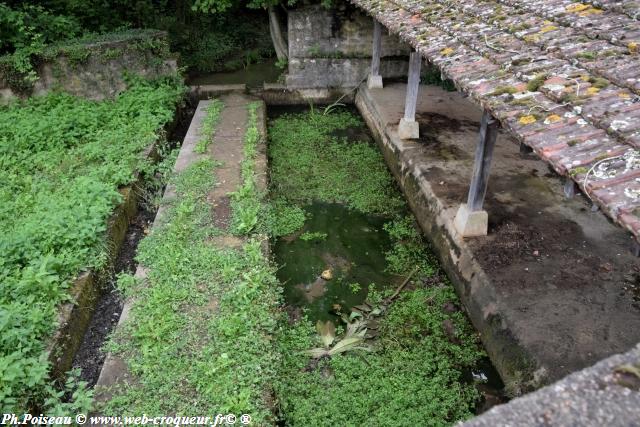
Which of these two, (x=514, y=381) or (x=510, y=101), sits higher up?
(x=510, y=101)

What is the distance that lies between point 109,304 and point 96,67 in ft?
22.8

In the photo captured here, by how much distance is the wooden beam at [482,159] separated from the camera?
535cm

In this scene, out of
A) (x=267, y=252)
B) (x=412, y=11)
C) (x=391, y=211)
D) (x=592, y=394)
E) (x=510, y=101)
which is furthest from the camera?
(x=391, y=211)

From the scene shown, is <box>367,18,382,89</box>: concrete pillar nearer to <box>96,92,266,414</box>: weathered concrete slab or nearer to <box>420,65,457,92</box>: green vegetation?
<box>420,65,457,92</box>: green vegetation

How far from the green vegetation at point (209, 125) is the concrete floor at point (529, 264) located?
3.63 m

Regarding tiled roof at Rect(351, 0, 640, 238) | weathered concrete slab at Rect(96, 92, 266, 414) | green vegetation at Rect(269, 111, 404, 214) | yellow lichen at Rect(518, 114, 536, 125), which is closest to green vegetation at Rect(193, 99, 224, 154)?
weathered concrete slab at Rect(96, 92, 266, 414)

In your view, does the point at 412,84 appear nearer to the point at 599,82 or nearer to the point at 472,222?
the point at 472,222

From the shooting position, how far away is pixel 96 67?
35.7 ft

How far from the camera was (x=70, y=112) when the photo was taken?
399 inches

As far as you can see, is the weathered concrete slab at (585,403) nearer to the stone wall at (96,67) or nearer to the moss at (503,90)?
the moss at (503,90)

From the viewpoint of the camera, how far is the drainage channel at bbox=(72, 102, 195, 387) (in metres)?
5.29

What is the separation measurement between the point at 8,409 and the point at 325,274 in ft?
12.4

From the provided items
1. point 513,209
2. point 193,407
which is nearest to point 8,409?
point 193,407

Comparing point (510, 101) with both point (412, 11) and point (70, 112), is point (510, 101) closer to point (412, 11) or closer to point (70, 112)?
point (412, 11)
